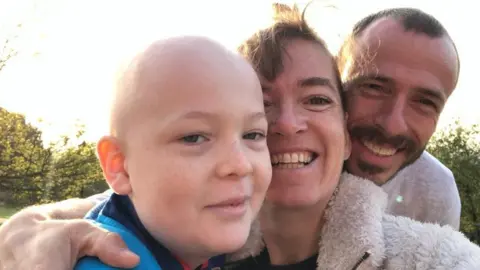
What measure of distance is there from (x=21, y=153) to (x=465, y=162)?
816 inches

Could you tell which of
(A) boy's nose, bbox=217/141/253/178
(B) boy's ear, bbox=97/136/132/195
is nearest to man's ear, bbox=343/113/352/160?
(A) boy's nose, bbox=217/141/253/178

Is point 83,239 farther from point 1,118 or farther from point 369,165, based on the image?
point 1,118

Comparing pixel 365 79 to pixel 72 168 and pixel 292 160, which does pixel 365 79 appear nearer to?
pixel 292 160

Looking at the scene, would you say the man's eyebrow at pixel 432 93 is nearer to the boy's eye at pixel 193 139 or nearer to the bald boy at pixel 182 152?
the bald boy at pixel 182 152

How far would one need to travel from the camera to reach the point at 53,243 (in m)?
1.85

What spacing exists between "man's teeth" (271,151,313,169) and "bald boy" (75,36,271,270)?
1.57ft

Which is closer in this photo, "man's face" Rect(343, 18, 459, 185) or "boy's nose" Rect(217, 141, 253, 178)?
"boy's nose" Rect(217, 141, 253, 178)

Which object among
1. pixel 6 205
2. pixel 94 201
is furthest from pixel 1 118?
pixel 94 201

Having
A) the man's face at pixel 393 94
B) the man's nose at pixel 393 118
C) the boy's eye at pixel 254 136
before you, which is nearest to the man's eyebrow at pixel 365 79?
the man's face at pixel 393 94

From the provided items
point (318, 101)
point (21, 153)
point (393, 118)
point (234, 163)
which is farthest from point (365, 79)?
point (21, 153)

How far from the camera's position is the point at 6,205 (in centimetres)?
2503

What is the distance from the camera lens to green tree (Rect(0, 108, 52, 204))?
1551 cm

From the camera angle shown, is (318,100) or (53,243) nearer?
(53,243)

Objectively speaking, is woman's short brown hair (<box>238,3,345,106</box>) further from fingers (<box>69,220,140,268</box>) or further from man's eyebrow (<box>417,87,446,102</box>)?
fingers (<box>69,220,140,268</box>)
